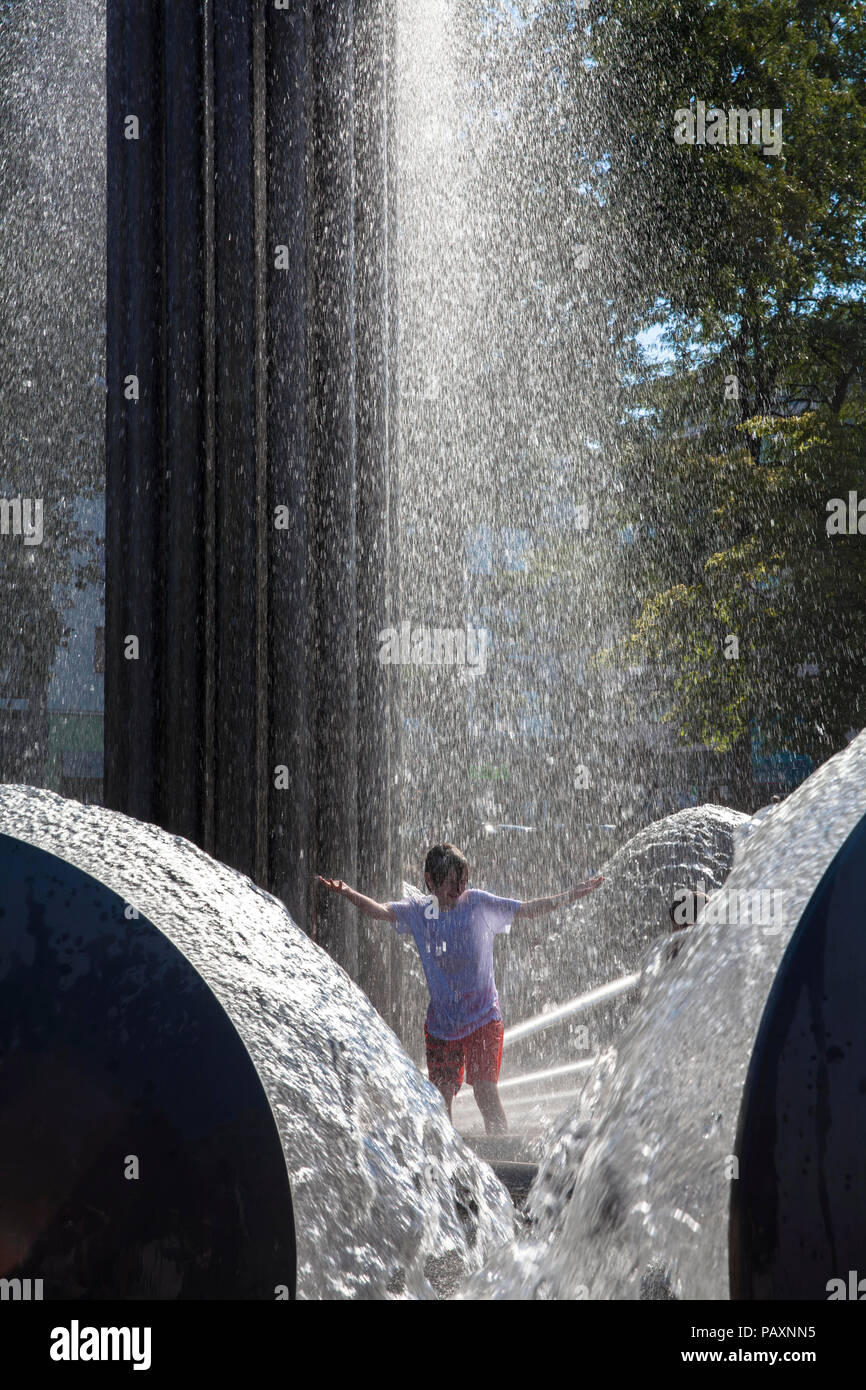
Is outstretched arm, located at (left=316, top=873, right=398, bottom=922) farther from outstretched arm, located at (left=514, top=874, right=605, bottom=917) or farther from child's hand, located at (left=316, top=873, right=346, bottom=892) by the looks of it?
outstretched arm, located at (left=514, top=874, right=605, bottom=917)

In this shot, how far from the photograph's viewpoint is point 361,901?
137 inches

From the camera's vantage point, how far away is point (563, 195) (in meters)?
10.4

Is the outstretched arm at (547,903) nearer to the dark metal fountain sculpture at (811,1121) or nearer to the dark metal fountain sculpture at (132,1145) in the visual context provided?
the dark metal fountain sculpture at (132,1145)

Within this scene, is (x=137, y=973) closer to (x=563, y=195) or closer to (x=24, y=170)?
(x=24, y=170)

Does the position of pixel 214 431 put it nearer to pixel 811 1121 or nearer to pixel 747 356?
pixel 811 1121

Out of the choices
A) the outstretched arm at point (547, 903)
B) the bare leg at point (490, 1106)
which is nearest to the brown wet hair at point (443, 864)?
the outstretched arm at point (547, 903)

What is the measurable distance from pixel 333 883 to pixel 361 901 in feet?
0.50

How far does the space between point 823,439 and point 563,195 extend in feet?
9.85

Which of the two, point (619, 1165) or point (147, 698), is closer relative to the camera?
point (619, 1165)

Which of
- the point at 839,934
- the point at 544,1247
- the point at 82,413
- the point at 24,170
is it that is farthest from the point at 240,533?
the point at 82,413

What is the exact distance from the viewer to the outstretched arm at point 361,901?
3365 millimetres

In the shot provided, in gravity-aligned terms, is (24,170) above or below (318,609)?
above

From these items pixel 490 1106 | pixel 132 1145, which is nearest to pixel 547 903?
pixel 490 1106

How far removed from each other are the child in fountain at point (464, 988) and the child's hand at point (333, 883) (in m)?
1.20
